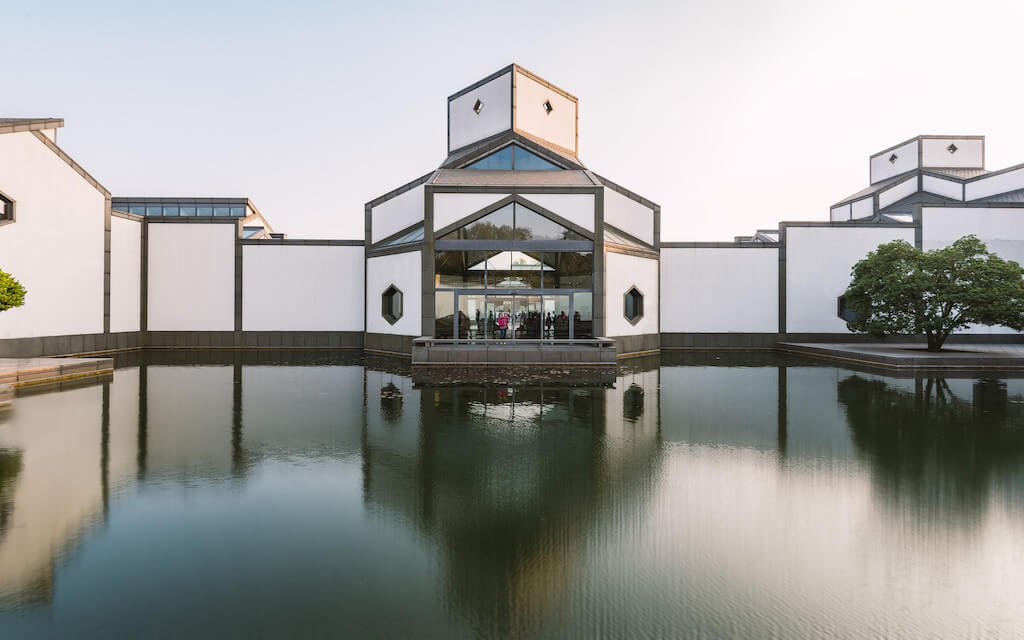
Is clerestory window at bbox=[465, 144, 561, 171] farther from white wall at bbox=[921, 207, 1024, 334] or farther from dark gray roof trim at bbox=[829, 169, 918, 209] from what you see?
dark gray roof trim at bbox=[829, 169, 918, 209]

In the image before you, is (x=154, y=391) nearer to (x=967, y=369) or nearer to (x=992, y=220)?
(x=967, y=369)

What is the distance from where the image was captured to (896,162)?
42906 mm

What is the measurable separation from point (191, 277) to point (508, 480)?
28188 millimetres

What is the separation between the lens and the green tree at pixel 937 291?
66.6 ft

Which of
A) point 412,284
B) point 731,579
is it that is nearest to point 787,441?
point 731,579

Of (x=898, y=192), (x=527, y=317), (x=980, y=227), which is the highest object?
(x=898, y=192)

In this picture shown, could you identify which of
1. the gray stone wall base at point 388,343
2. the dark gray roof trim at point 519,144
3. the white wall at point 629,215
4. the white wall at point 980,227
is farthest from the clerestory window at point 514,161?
the white wall at point 980,227

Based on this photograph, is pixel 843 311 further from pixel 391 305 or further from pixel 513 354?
pixel 391 305

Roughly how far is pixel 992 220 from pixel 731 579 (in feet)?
119

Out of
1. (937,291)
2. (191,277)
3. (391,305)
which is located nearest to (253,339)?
(191,277)

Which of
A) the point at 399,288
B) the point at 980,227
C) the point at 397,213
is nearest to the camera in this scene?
the point at 399,288

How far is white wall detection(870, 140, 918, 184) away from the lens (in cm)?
4128

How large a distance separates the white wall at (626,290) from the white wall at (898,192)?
28.4 m

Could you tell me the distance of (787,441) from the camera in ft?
29.9
